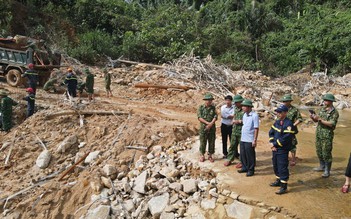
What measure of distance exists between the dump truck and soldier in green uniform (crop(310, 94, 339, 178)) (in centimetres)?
1013

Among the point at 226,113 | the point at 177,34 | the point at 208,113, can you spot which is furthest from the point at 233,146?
the point at 177,34

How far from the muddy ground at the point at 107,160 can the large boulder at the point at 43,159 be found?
0.37 ft

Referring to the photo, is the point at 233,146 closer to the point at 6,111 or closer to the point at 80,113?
the point at 80,113

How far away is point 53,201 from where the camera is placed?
684cm

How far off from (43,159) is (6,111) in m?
→ 2.27

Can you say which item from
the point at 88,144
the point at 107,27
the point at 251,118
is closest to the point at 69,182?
the point at 88,144

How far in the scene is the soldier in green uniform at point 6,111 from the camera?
8977mm

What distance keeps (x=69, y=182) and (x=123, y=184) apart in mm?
1369

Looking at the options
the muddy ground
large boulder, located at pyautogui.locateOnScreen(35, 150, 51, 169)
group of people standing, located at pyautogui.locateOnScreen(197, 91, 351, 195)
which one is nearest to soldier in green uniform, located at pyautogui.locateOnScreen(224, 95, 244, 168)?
group of people standing, located at pyautogui.locateOnScreen(197, 91, 351, 195)

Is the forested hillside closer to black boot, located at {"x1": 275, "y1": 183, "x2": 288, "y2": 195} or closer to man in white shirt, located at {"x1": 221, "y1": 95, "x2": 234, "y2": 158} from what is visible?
man in white shirt, located at {"x1": 221, "y1": 95, "x2": 234, "y2": 158}

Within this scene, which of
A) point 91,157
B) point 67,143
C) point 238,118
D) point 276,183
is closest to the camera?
point 276,183

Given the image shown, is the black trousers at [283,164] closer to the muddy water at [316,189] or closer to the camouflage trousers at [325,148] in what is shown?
the muddy water at [316,189]

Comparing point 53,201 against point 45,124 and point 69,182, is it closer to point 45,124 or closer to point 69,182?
point 69,182

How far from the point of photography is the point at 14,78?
12.4 meters
